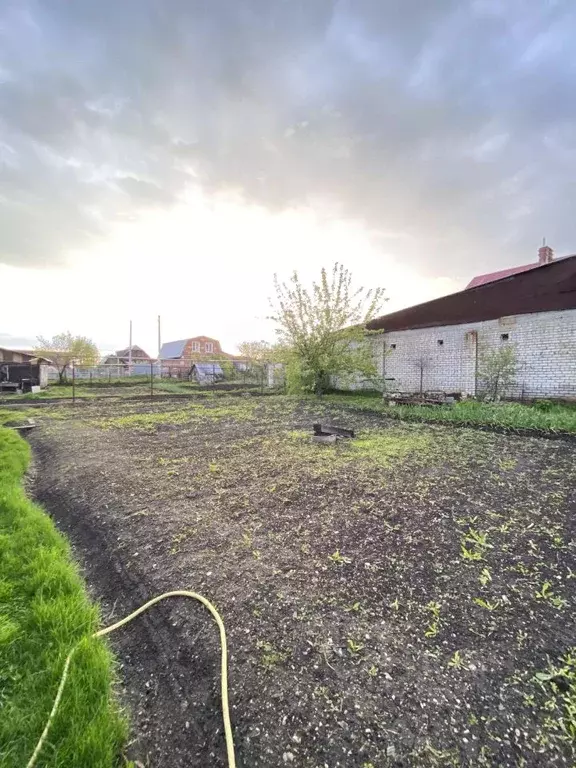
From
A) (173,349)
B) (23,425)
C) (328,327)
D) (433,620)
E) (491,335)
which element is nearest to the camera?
(433,620)

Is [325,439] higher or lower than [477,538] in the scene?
higher

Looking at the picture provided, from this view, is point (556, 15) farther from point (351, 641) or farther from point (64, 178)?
point (64, 178)

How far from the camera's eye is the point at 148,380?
62.8 feet

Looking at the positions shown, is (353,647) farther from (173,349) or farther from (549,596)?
(173,349)

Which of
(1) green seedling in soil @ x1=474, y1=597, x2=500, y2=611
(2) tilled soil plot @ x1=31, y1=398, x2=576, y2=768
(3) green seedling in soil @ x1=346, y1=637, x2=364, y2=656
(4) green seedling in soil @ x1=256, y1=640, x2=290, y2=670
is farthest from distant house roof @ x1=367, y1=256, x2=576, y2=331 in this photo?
(4) green seedling in soil @ x1=256, y1=640, x2=290, y2=670

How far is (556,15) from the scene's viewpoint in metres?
5.42

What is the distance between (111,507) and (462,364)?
916 centimetres

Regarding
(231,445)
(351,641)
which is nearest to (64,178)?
(231,445)

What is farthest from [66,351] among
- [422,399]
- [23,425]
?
[422,399]

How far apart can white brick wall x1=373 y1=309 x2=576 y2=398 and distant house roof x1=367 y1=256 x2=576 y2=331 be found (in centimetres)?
18

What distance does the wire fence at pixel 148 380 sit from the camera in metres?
14.2

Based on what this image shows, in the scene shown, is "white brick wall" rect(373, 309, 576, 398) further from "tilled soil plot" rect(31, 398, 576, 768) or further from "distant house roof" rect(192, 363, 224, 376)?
"distant house roof" rect(192, 363, 224, 376)

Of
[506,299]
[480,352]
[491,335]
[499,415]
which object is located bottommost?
[499,415]

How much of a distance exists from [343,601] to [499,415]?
5684mm
